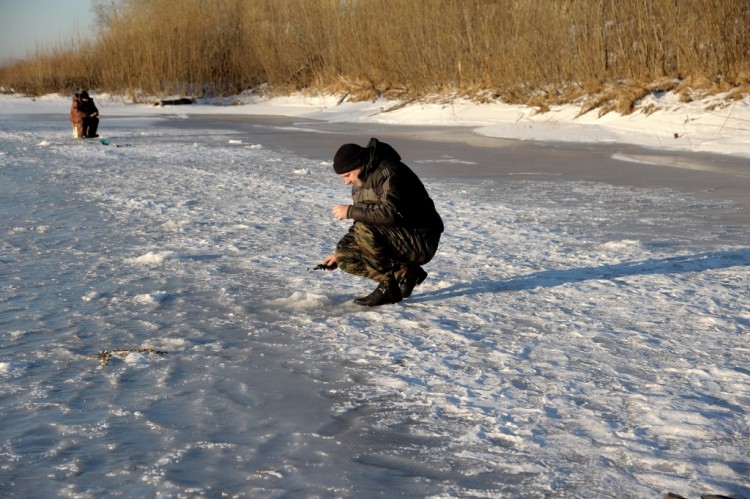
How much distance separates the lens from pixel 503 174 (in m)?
11.6

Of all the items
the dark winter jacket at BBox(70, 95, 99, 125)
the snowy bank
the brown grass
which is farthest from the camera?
the brown grass

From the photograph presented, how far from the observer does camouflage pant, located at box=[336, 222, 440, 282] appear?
16.2 ft

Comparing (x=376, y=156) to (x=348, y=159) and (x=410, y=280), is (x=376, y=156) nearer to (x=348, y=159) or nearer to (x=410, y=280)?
(x=348, y=159)

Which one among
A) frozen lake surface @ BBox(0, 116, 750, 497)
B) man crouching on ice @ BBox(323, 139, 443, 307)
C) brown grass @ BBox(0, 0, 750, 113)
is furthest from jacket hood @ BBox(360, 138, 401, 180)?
brown grass @ BBox(0, 0, 750, 113)

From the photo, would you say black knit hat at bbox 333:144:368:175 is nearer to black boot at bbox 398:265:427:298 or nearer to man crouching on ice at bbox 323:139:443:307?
man crouching on ice at bbox 323:139:443:307

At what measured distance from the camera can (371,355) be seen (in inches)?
167

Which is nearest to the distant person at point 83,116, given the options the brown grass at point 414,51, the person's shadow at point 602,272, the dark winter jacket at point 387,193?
A: the brown grass at point 414,51

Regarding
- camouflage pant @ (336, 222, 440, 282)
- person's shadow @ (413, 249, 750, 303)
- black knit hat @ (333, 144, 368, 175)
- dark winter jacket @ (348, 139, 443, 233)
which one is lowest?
person's shadow @ (413, 249, 750, 303)

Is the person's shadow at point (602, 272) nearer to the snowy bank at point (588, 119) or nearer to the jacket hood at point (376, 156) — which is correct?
the jacket hood at point (376, 156)

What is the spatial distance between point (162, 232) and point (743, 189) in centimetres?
587

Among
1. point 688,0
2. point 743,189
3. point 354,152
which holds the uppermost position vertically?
point 688,0

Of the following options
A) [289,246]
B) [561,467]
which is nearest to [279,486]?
[561,467]

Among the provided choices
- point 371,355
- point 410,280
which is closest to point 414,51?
point 410,280

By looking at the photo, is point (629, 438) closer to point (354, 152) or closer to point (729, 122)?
point (354, 152)
